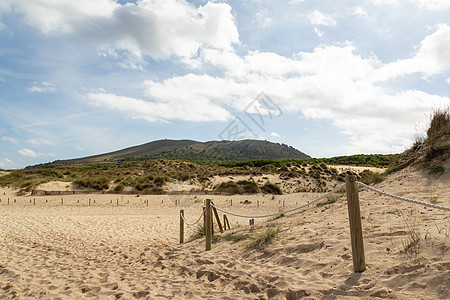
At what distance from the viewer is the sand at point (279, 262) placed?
3439mm

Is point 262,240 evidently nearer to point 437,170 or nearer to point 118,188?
point 437,170

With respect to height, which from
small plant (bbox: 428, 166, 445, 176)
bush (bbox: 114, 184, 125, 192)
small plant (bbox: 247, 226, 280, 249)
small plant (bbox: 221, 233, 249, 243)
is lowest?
small plant (bbox: 221, 233, 249, 243)

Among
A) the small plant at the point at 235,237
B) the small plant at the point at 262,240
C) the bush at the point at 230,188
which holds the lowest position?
the small plant at the point at 235,237

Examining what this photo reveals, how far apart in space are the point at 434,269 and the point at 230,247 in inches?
162

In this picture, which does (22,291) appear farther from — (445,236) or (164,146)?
(164,146)

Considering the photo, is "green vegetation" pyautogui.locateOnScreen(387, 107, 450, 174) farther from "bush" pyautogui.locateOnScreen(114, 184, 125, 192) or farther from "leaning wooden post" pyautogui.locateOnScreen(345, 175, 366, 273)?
"bush" pyautogui.locateOnScreen(114, 184, 125, 192)

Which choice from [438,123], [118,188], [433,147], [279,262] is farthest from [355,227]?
[118,188]

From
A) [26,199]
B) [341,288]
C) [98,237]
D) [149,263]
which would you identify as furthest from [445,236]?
[26,199]

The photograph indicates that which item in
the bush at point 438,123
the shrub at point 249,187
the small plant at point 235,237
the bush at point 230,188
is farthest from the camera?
the shrub at point 249,187

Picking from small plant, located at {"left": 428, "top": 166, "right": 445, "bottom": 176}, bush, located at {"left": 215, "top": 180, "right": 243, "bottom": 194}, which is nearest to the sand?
small plant, located at {"left": 428, "top": 166, "right": 445, "bottom": 176}

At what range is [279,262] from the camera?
15.8 feet

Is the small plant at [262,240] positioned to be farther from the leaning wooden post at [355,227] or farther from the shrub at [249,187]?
the shrub at [249,187]

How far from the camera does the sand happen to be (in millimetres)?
3439

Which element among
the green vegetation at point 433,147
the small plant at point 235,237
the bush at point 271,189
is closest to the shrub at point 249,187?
the bush at point 271,189
